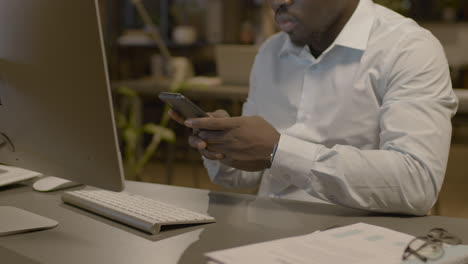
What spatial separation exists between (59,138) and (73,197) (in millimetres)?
271

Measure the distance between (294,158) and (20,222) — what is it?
54cm

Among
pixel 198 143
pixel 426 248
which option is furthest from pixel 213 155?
pixel 426 248

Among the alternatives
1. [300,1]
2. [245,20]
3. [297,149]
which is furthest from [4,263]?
[245,20]

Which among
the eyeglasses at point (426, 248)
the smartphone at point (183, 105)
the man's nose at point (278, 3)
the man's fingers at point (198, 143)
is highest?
the man's nose at point (278, 3)

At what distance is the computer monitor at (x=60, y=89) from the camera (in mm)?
938

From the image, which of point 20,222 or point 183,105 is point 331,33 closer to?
point 183,105

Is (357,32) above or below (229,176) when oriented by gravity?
Result: above

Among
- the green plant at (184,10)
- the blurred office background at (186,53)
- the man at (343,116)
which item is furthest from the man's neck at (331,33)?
the green plant at (184,10)

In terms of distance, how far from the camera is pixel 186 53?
5.87m

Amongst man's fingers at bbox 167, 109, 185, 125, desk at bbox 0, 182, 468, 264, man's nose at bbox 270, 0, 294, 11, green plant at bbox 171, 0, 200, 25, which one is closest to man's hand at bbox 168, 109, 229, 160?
man's fingers at bbox 167, 109, 185, 125

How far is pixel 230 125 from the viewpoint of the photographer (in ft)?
3.83

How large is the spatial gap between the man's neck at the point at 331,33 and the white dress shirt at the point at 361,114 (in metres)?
0.02

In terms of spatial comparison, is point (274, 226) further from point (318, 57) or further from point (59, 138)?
point (318, 57)

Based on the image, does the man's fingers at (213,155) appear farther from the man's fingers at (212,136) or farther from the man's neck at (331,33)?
the man's neck at (331,33)
